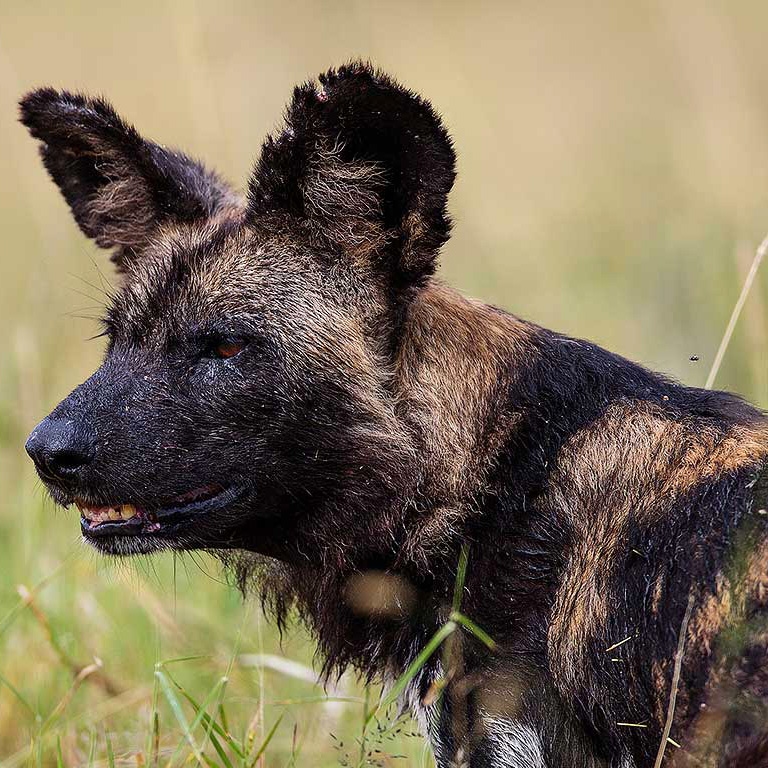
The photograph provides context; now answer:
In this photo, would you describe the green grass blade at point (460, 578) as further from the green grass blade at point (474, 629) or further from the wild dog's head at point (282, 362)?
the wild dog's head at point (282, 362)

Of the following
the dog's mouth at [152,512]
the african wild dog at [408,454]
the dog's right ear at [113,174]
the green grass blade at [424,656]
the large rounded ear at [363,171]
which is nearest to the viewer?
the green grass blade at [424,656]

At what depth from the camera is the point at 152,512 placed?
383cm

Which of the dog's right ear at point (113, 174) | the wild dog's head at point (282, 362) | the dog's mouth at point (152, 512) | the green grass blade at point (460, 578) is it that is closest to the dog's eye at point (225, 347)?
the wild dog's head at point (282, 362)

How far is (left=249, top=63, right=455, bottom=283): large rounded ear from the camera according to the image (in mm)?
3691

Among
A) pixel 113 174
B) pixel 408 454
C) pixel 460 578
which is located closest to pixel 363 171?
pixel 408 454

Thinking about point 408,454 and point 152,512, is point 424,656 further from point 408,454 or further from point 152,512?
point 152,512

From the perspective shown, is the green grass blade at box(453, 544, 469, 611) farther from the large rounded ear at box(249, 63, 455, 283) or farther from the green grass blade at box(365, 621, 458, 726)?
the large rounded ear at box(249, 63, 455, 283)

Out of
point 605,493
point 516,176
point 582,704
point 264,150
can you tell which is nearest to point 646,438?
point 605,493

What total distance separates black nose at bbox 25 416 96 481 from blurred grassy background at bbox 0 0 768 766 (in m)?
0.90

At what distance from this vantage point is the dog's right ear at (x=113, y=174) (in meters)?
4.47

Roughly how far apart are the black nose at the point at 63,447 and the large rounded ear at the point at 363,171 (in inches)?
35.4

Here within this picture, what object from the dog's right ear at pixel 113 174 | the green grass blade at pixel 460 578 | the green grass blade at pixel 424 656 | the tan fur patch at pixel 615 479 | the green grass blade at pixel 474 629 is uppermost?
the dog's right ear at pixel 113 174

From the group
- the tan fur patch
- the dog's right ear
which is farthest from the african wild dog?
the dog's right ear

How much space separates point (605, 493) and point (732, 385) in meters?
3.47
